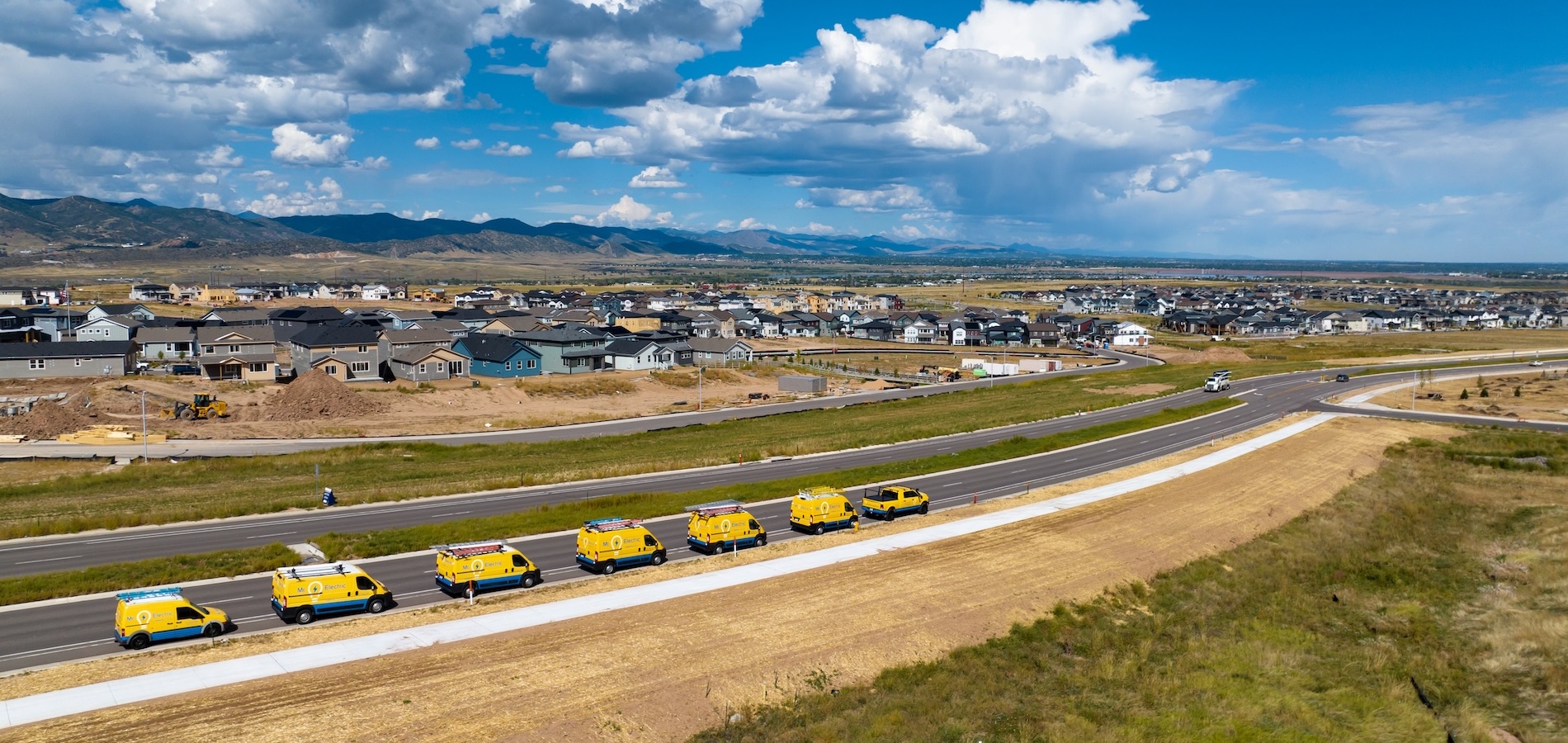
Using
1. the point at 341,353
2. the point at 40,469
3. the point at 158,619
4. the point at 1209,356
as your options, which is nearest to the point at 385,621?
the point at 158,619

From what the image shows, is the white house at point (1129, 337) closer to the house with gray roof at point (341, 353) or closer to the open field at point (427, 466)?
the open field at point (427, 466)

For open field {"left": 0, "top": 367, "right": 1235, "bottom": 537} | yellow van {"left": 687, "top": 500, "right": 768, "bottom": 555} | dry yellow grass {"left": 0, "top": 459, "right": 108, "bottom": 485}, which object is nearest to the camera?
yellow van {"left": 687, "top": 500, "right": 768, "bottom": 555}

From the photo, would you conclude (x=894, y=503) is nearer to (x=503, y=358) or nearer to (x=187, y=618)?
(x=187, y=618)

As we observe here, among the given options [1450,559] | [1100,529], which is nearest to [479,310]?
[1100,529]

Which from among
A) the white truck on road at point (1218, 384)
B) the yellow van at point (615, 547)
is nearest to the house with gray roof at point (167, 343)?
the yellow van at point (615, 547)

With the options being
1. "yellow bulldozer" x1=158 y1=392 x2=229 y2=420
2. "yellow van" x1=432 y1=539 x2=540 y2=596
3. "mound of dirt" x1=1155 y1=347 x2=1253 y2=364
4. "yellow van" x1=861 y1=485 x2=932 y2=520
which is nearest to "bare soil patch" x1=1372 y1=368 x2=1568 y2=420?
"mound of dirt" x1=1155 y1=347 x2=1253 y2=364

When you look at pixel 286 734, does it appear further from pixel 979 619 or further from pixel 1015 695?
pixel 979 619

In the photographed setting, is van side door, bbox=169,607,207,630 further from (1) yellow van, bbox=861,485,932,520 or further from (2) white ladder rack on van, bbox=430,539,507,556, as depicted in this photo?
(1) yellow van, bbox=861,485,932,520

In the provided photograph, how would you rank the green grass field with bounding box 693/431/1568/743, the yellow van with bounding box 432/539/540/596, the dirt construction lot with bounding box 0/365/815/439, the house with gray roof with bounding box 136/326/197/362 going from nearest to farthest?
the green grass field with bounding box 693/431/1568/743, the yellow van with bounding box 432/539/540/596, the dirt construction lot with bounding box 0/365/815/439, the house with gray roof with bounding box 136/326/197/362
